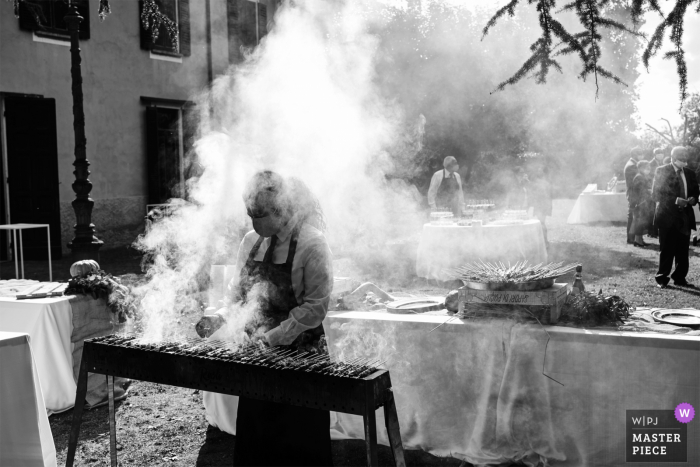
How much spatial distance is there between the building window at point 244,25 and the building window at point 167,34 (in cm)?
122

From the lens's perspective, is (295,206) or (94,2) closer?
(295,206)

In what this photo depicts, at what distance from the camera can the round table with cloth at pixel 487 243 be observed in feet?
26.0

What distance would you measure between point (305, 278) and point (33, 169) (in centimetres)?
1025

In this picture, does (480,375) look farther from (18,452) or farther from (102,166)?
(102,166)

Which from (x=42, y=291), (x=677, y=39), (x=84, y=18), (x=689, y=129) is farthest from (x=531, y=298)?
(x=689, y=129)

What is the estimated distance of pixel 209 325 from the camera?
322cm

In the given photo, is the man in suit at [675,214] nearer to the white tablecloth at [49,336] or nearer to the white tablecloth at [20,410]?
the white tablecloth at [49,336]

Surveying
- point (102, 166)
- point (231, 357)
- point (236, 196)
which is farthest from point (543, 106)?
point (231, 357)

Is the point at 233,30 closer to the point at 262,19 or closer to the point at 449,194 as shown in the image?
the point at 262,19

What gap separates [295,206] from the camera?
307 cm

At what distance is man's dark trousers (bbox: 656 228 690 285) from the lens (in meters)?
8.38

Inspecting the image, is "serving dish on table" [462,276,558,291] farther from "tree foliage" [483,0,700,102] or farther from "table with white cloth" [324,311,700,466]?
"tree foliage" [483,0,700,102]

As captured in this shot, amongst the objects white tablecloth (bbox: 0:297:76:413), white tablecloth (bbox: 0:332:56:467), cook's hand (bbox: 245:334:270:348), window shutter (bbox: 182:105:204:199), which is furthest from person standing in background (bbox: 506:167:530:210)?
white tablecloth (bbox: 0:332:56:467)

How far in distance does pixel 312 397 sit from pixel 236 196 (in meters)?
4.08
